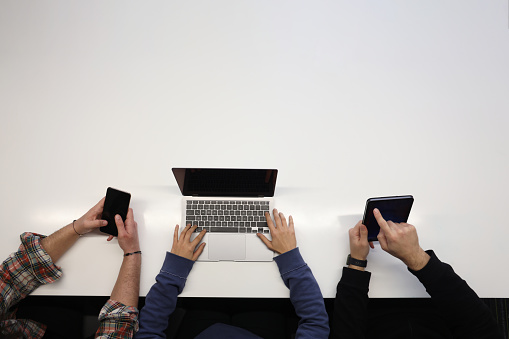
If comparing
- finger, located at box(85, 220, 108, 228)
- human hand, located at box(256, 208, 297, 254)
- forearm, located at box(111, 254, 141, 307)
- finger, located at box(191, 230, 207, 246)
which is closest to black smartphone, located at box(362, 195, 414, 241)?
human hand, located at box(256, 208, 297, 254)

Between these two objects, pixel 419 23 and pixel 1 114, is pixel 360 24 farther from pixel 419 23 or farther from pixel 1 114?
pixel 1 114

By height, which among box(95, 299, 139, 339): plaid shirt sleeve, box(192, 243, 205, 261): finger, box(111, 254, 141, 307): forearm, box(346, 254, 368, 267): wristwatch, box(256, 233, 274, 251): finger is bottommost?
box(95, 299, 139, 339): plaid shirt sleeve

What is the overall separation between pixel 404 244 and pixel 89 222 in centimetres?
101

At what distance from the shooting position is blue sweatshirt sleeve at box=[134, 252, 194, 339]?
2.86ft

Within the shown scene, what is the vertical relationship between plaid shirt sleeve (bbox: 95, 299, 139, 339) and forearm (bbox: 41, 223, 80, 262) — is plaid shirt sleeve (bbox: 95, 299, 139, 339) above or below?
below

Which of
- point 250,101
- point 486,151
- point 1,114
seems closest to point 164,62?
point 250,101

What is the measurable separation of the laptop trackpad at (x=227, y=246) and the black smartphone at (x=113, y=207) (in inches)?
12.1

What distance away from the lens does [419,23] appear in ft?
4.06

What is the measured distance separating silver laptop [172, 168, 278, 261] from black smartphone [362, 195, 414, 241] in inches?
12.6

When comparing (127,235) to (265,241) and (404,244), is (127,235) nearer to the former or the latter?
(265,241)

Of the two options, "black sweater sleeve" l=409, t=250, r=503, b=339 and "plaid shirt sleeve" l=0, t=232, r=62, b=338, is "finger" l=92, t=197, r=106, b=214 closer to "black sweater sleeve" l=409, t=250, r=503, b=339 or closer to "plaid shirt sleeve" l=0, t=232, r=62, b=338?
"plaid shirt sleeve" l=0, t=232, r=62, b=338

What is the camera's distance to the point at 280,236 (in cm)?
94

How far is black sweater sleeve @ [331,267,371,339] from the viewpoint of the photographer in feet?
2.85

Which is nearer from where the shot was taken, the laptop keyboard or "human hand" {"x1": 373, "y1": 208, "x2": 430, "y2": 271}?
"human hand" {"x1": 373, "y1": 208, "x2": 430, "y2": 271}
